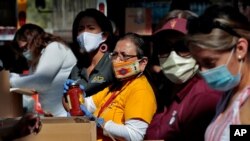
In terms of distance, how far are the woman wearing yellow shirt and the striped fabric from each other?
2.94 feet

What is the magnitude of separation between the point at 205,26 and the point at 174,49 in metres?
0.94

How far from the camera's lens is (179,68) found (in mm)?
3695

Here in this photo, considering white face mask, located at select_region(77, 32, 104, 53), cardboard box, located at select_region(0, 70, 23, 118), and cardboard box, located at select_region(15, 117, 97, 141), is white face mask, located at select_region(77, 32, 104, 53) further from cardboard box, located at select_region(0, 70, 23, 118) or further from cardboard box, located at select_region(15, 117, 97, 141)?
cardboard box, located at select_region(15, 117, 97, 141)

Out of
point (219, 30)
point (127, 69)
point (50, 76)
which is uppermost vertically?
point (219, 30)

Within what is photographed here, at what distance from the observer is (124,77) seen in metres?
4.04

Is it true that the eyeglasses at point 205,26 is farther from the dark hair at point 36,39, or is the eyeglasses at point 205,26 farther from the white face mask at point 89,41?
the dark hair at point 36,39

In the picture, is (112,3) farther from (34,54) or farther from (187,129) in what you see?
(187,129)

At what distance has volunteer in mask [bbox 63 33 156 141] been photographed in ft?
12.4

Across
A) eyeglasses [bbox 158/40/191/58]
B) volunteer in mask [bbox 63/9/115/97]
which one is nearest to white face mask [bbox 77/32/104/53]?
volunteer in mask [bbox 63/9/115/97]

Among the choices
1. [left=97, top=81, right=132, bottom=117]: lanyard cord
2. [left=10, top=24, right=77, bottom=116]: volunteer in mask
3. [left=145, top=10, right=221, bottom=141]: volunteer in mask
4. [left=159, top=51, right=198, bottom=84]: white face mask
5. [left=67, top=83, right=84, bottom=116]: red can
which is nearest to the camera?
[left=145, top=10, right=221, bottom=141]: volunteer in mask

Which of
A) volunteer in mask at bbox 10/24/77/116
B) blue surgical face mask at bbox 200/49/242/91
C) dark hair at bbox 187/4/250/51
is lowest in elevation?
volunteer in mask at bbox 10/24/77/116

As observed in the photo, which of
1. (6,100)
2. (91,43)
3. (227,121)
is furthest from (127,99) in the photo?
(227,121)

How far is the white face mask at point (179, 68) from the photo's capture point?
365cm

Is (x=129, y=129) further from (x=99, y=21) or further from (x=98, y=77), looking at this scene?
(x=99, y=21)
